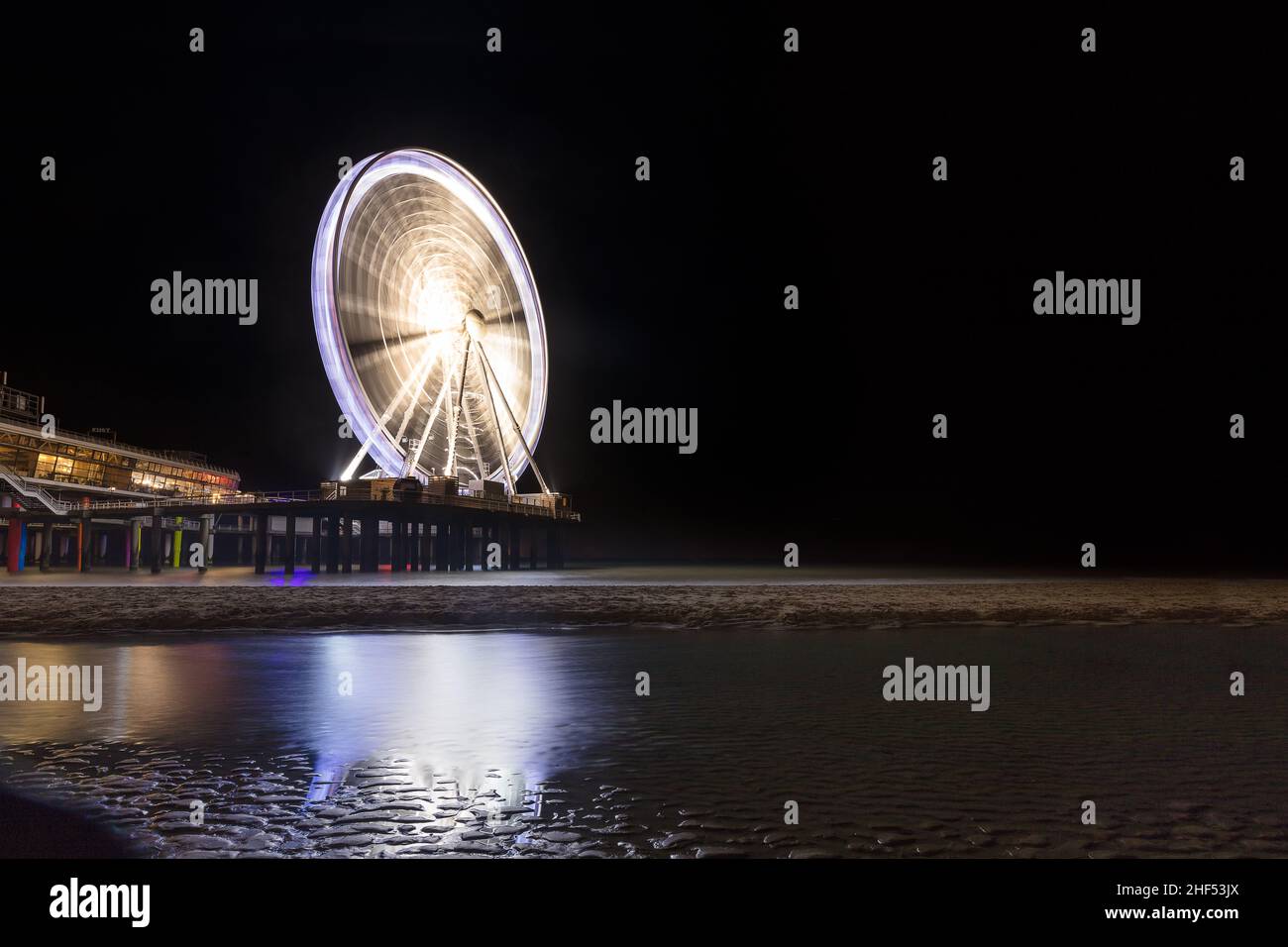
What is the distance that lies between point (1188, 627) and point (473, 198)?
143 ft

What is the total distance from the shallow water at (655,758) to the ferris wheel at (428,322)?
33.5m

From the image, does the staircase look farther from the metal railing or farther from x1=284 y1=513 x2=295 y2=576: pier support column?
x1=284 y1=513 x2=295 y2=576: pier support column

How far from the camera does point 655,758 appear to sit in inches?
362

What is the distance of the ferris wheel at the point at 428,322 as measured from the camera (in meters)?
48.7

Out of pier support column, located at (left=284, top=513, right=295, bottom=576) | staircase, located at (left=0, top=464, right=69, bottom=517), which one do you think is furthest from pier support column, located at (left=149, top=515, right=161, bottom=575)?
pier support column, located at (left=284, top=513, right=295, bottom=576)

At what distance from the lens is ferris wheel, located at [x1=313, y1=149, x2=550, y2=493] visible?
4866 cm

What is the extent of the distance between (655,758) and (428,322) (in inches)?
2110

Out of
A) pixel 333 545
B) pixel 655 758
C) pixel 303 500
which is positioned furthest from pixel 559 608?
pixel 333 545

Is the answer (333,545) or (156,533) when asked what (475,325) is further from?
(156,533)

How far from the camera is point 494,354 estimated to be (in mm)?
67250

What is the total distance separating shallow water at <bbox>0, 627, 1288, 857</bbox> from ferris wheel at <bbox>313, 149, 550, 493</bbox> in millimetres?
33485
